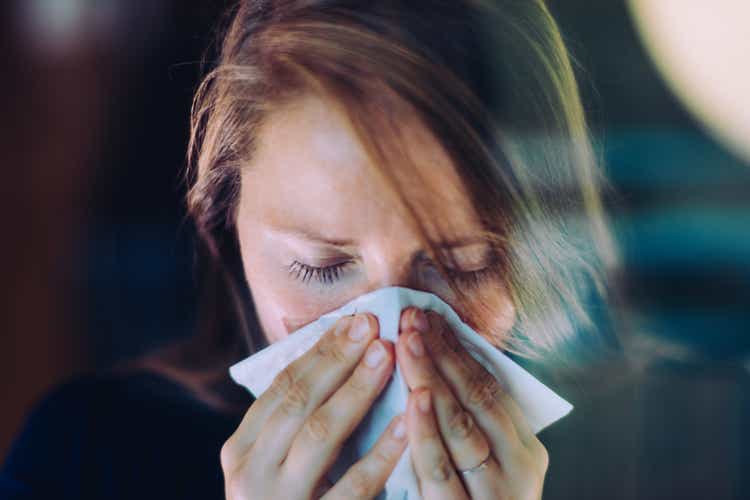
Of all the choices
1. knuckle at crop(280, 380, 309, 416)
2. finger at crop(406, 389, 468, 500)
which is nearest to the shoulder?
knuckle at crop(280, 380, 309, 416)

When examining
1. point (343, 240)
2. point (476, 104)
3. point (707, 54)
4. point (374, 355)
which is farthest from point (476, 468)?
point (707, 54)

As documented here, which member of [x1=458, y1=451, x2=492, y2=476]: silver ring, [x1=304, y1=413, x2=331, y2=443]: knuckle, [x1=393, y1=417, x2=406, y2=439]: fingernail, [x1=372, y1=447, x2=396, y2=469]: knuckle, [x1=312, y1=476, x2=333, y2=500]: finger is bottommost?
[x1=458, y1=451, x2=492, y2=476]: silver ring

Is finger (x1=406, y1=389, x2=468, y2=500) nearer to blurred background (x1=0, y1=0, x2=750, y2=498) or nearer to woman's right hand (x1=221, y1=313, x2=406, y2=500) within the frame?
woman's right hand (x1=221, y1=313, x2=406, y2=500)

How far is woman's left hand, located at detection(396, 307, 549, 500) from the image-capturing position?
0.62 metres

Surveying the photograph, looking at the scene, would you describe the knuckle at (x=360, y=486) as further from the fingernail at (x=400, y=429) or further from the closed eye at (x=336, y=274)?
the closed eye at (x=336, y=274)

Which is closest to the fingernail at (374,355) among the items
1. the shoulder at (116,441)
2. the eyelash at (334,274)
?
the eyelash at (334,274)

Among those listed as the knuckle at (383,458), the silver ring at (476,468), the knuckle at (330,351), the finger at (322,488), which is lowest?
the silver ring at (476,468)

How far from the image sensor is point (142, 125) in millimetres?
775

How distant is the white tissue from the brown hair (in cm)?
4

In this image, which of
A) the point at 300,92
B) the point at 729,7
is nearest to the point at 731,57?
the point at 729,7

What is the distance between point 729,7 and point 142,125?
625mm

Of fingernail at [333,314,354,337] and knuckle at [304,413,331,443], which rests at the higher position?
fingernail at [333,314,354,337]

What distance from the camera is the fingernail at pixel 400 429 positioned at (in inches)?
24.8

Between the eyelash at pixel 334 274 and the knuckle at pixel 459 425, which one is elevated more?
the eyelash at pixel 334 274
